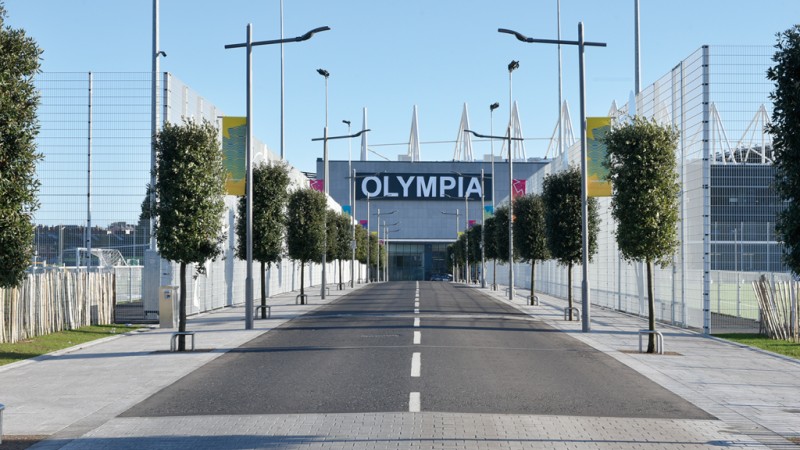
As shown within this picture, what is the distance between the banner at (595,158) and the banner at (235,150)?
949 centimetres

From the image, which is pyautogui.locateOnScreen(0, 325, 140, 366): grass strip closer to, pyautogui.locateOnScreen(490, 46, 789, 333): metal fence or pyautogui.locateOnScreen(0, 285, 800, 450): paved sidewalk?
pyautogui.locateOnScreen(0, 285, 800, 450): paved sidewalk

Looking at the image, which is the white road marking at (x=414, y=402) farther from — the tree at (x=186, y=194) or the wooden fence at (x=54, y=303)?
the wooden fence at (x=54, y=303)

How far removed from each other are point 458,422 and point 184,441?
9.96 feet

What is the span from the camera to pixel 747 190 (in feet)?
86.7

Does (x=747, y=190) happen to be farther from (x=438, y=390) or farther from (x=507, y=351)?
(x=438, y=390)

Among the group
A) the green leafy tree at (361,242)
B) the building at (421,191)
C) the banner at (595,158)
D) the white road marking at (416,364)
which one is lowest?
the white road marking at (416,364)

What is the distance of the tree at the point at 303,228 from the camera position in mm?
37500

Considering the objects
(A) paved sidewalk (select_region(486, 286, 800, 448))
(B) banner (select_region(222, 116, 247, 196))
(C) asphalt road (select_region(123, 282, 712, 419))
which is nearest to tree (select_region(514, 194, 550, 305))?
(A) paved sidewalk (select_region(486, 286, 800, 448))

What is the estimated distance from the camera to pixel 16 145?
11625 mm

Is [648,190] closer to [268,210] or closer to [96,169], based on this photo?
[268,210]

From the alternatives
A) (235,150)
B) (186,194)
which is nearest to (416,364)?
(186,194)

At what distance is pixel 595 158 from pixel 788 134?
1446 cm

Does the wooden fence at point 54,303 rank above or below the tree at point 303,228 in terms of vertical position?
below

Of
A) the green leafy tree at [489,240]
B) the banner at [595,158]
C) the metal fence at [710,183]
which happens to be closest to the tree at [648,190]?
the metal fence at [710,183]
